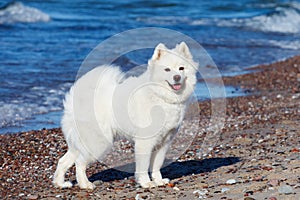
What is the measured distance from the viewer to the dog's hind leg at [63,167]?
6.29m

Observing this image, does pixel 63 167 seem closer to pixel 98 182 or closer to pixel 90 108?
pixel 98 182

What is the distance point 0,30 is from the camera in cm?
1991

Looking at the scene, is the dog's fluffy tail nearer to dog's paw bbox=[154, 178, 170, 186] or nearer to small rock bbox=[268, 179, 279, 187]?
dog's paw bbox=[154, 178, 170, 186]

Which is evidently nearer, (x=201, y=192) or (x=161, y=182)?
(x=201, y=192)

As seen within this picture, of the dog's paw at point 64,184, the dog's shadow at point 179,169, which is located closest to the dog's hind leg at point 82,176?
the dog's paw at point 64,184

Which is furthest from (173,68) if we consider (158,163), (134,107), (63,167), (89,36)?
(89,36)

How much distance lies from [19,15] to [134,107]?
61.4 ft

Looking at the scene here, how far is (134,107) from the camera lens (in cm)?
605

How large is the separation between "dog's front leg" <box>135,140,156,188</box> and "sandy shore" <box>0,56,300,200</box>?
3.6 inches

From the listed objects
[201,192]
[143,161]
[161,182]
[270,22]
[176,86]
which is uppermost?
[176,86]

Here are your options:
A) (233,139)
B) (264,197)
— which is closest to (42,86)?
(233,139)

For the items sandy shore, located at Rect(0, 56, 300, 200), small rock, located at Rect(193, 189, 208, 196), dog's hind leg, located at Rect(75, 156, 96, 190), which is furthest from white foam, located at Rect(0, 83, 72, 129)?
small rock, located at Rect(193, 189, 208, 196)

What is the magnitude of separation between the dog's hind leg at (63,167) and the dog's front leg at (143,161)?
633 mm

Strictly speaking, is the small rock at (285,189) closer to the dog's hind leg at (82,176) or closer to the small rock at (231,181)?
the small rock at (231,181)
